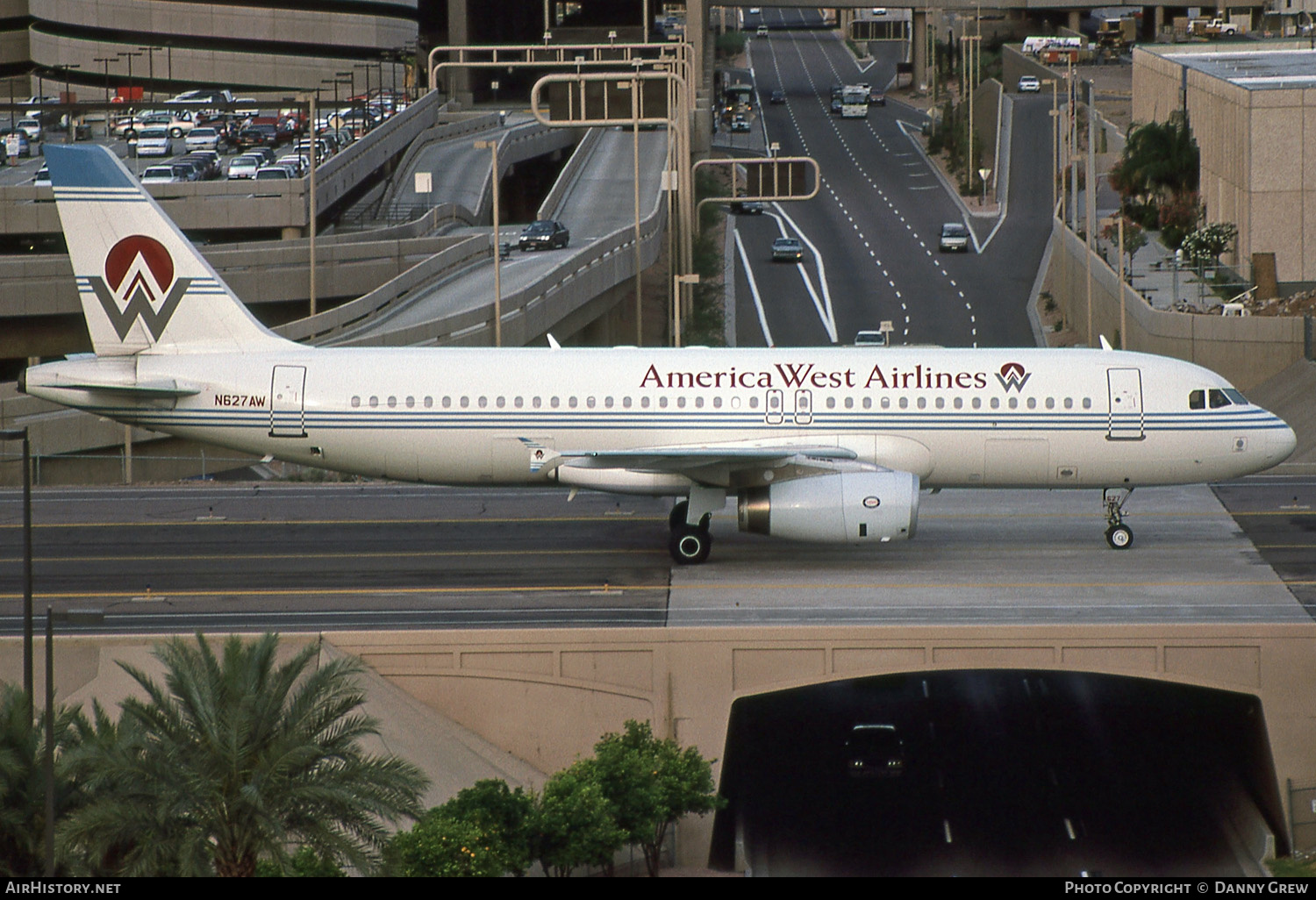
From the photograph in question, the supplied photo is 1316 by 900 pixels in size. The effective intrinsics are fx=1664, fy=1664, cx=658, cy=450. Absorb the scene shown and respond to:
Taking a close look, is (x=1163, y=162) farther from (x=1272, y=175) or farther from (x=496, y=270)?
(x=496, y=270)

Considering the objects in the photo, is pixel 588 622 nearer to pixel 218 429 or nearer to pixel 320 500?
pixel 218 429

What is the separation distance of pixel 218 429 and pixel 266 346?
233cm

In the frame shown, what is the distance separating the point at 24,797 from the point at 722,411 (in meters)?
17.5

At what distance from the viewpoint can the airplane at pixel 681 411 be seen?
3769 cm

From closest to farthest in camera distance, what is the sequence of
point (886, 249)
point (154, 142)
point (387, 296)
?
point (387, 296) < point (886, 249) < point (154, 142)

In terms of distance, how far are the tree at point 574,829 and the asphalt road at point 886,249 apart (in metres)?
51.2

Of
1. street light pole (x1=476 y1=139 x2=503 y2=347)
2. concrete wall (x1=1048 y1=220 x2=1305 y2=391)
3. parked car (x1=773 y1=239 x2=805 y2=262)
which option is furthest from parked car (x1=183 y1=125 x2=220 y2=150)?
concrete wall (x1=1048 y1=220 x2=1305 y2=391)

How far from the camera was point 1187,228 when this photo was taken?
7869cm

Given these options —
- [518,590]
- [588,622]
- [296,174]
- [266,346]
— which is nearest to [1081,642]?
[588,622]

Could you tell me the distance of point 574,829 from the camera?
2888cm

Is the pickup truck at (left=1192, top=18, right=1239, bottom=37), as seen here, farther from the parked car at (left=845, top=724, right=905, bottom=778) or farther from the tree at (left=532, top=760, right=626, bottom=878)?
the tree at (left=532, top=760, right=626, bottom=878)

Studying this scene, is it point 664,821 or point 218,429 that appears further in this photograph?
point 218,429

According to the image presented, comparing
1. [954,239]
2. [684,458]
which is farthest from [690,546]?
[954,239]

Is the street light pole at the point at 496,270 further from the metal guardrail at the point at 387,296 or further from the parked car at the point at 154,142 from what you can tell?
the parked car at the point at 154,142
